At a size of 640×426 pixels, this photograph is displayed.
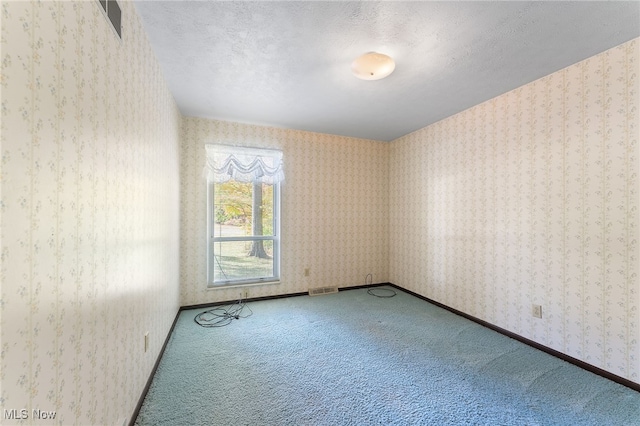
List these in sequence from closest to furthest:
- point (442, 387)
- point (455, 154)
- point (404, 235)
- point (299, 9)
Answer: point (299, 9), point (442, 387), point (455, 154), point (404, 235)

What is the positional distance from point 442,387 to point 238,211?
293cm

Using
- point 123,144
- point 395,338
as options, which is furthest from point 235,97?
point 395,338

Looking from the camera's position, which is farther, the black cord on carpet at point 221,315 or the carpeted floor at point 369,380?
the black cord on carpet at point 221,315

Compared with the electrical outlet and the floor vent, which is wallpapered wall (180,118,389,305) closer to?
the floor vent

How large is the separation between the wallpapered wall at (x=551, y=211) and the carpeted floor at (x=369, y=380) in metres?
0.35

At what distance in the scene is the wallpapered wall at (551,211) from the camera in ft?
5.95

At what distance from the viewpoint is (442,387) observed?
69.9 inches

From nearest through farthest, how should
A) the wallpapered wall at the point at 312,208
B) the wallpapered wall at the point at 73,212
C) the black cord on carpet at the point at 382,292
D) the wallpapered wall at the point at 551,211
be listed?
the wallpapered wall at the point at 73,212
the wallpapered wall at the point at 551,211
the wallpapered wall at the point at 312,208
the black cord on carpet at the point at 382,292

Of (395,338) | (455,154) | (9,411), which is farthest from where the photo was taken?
(455,154)

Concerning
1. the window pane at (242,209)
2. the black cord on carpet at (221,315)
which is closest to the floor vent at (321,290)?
the black cord on carpet at (221,315)

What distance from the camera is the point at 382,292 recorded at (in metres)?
3.88

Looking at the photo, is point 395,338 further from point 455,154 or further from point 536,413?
point 455,154

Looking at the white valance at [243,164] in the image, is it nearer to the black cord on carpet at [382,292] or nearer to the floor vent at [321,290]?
the floor vent at [321,290]

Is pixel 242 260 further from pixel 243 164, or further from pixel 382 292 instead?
pixel 382 292
